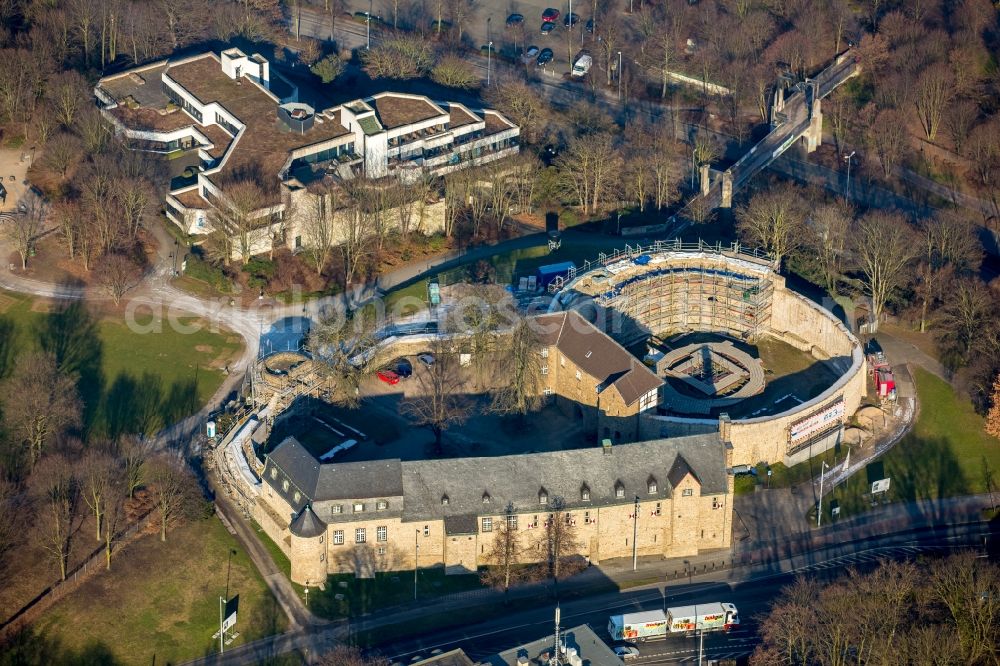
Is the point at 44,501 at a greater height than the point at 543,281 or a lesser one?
lesser

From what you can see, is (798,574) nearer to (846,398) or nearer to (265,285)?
(846,398)

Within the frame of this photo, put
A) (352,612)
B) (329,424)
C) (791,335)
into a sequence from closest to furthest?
(352,612) < (329,424) < (791,335)

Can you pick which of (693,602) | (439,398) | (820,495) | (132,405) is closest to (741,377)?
(820,495)

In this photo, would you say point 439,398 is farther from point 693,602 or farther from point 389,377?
point 693,602

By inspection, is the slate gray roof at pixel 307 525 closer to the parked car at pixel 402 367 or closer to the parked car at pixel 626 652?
the parked car at pixel 626 652

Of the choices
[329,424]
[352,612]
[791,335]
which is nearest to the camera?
[352,612]

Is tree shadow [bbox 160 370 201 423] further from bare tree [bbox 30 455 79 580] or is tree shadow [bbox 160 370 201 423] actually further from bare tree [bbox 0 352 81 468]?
bare tree [bbox 30 455 79 580]

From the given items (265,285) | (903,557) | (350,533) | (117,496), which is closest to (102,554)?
(117,496)

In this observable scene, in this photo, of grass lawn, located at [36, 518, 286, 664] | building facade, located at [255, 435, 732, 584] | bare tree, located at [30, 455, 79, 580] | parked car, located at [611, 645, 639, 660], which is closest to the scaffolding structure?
building facade, located at [255, 435, 732, 584]
